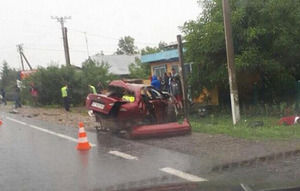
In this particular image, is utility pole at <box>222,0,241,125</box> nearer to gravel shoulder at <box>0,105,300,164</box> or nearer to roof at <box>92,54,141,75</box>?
gravel shoulder at <box>0,105,300,164</box>

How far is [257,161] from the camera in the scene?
7883 mm

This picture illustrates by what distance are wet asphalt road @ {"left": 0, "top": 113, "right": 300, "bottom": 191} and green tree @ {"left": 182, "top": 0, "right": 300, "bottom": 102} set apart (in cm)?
598

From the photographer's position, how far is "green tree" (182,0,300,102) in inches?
586

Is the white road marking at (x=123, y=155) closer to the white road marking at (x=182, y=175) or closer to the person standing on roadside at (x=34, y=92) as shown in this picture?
the white road marking at (x=182, y=175)

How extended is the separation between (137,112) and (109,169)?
3.57 meters

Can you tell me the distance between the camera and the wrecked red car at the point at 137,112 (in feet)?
36.4

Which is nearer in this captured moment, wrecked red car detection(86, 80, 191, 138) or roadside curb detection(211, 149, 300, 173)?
roadside curb detection(211, 149, 300, 173)

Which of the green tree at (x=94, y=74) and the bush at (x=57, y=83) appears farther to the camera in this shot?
the green tree at (x=94, y=74)

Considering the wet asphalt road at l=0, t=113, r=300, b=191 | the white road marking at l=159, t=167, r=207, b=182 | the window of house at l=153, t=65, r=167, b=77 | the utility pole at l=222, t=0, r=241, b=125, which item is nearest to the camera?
the wet asphalt road at l=0, t=113, r=300, b=191

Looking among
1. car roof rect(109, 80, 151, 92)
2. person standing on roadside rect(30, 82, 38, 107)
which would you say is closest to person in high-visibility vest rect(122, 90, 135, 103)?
car roof rect(109, 80, 151, 92)

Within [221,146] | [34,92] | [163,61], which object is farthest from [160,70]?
[221,146]

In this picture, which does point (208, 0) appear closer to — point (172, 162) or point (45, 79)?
point (172, 162)

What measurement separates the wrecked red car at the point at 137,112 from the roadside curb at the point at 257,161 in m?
3.28

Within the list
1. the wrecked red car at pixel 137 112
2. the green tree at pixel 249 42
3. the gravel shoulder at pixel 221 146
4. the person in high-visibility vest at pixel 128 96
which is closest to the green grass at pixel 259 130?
the gravel shoulder at pixel 221 146
